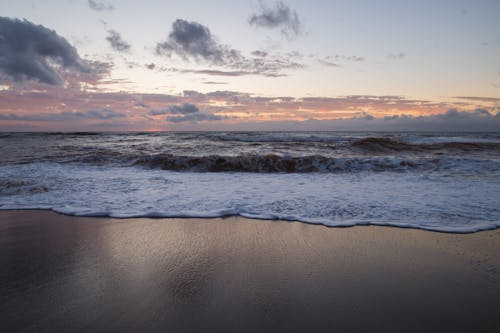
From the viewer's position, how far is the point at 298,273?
2572 millimetres

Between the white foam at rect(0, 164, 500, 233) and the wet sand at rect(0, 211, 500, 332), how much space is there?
54cm

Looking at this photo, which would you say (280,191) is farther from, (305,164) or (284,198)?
(305,164)

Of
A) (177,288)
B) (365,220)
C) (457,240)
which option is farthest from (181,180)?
(457,240)

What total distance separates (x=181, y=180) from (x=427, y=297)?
647 cm

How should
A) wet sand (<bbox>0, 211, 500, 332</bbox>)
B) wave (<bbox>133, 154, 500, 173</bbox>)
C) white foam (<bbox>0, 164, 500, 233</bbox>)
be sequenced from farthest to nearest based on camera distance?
1. wave (<bbox>133, 154, 500, 173</bbox>)
2. white foam (<bbox>0, 164, 500, 233</bbox>)
3. wet sand (<bbox>0, 211, 500, 332</bbox>)

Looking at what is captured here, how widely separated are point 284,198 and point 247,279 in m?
3.19

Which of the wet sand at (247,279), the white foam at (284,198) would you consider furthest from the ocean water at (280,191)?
the wet sand at (247,279)

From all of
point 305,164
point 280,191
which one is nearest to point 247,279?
point 280,191

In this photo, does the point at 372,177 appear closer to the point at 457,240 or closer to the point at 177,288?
the point at 457,240

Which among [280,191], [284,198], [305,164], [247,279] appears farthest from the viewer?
[305,164]

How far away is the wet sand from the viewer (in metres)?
1.90

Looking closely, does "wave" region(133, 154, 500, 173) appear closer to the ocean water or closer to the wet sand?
the ocean water

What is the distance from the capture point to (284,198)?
5562mm

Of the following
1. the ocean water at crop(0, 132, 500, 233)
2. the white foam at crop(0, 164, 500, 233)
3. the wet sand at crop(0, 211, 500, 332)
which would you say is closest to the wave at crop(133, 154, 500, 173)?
the ocean water at crop(0, 132, 500, 233)
